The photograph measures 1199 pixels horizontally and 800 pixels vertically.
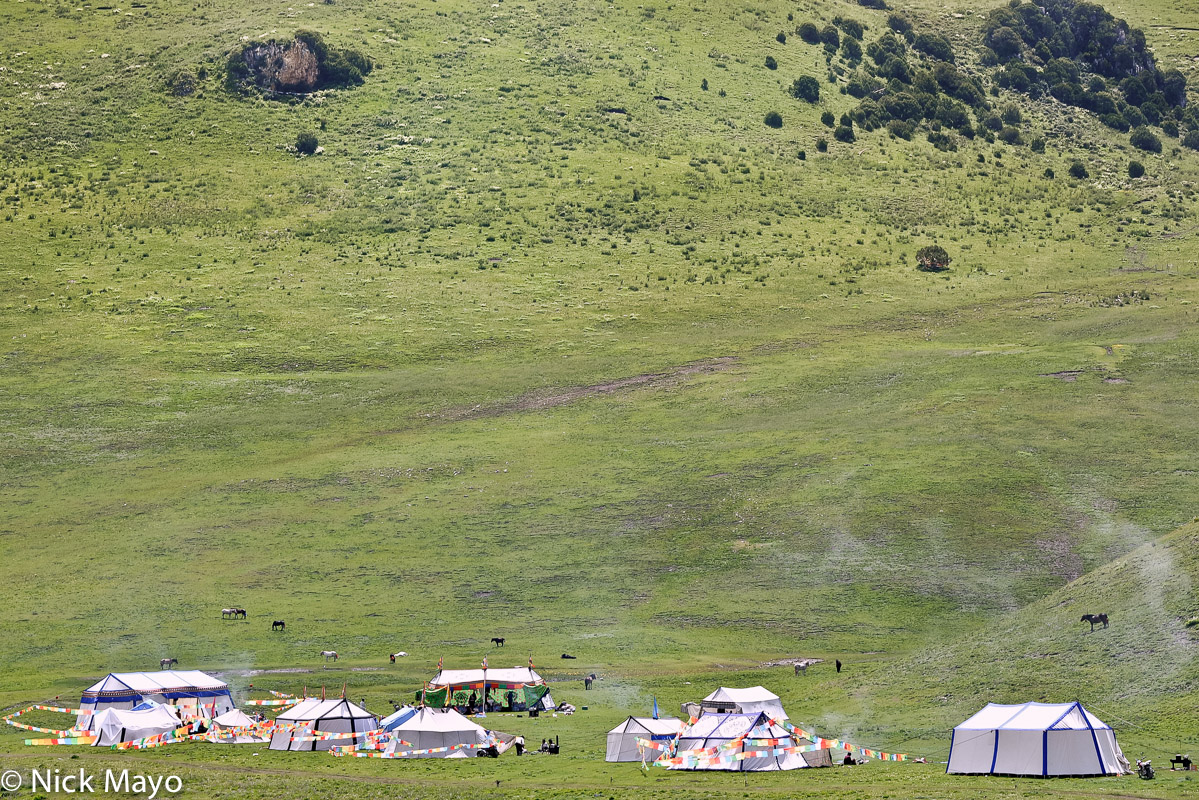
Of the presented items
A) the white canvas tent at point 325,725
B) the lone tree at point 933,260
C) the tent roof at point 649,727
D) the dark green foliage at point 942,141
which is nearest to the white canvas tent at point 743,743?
the tent roof at point 649,727

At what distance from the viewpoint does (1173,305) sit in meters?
115

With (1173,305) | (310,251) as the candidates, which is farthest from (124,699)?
(1173,305)

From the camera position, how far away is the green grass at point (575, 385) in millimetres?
58469

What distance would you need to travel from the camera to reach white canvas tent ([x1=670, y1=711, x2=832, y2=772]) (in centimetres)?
4209

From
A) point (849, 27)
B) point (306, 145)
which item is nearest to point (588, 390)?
point (306, 145)

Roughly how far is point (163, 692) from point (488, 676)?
40.0ft

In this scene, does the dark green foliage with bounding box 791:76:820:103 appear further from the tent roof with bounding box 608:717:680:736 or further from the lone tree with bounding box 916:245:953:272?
the tent roof with bounding box 608:717:680:736

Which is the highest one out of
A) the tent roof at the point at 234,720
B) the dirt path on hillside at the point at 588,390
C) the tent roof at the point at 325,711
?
the dirt path on hillside at the point at 588,390

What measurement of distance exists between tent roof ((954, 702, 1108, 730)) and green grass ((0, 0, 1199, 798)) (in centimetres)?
264

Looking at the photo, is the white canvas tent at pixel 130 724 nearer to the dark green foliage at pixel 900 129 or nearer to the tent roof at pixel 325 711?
the tent roof at pixel 325 711

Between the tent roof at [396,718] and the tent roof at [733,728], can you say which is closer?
the tent roof at [733,728]

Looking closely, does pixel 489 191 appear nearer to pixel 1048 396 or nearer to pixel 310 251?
pixel 310 251

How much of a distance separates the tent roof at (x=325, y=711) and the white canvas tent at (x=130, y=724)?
12.7 feet

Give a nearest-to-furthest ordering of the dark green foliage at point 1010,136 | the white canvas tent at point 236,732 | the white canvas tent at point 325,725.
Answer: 1. the white canvas tent at point 325,725
2. the white canvas tent at point 236,732
3. the dark green foliage at point 1010,136
